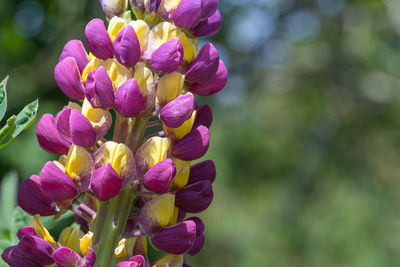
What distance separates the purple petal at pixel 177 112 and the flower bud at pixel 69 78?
210 millimetres

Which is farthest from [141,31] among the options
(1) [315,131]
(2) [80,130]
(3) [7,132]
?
(1) [315,131]

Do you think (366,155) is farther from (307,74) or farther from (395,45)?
(395,45)

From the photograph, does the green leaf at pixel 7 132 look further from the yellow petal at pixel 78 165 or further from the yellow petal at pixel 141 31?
the yellow petal at pixel 141 31

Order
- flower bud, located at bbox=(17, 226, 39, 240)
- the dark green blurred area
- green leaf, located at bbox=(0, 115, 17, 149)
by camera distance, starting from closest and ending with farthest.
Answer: green leaf, located at bbox=(0, 115, 17, 149)
flower bud, located at bbox=(17, 226, 39, 240)
the dark green blurred area

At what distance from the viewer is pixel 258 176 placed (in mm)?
15422

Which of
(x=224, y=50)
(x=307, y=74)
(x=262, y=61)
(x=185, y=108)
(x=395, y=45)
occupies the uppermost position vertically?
(x=185, y=108)

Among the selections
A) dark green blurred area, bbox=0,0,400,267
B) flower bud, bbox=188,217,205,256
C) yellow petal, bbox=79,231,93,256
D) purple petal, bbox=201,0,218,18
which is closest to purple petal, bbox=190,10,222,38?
purple petal, bbox=201,0,218,18

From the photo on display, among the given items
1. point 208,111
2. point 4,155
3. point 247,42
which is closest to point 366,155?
point 247,42

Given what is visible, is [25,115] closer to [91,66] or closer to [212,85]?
[91,66]

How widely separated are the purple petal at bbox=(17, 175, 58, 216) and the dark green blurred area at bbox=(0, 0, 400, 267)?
350 cm

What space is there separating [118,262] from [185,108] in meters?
0.37

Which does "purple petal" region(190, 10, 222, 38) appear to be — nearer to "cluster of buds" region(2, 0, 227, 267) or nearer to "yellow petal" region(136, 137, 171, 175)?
"cluster of buds" region(2, 0, 227, 267)

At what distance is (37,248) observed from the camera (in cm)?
107

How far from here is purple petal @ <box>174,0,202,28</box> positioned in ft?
3.87
